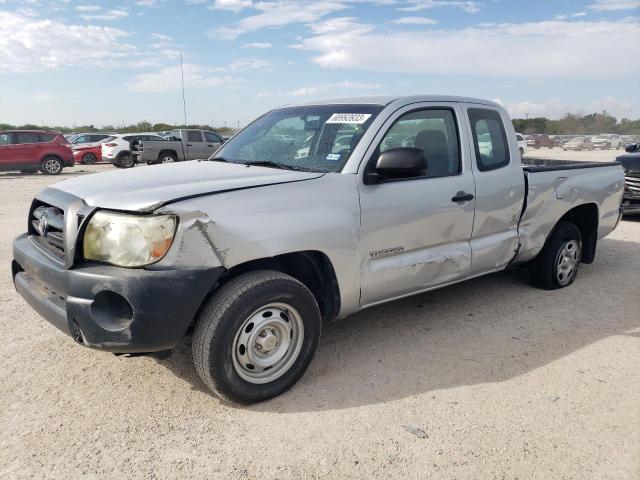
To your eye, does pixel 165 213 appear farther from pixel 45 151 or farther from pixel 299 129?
pixel 45 151

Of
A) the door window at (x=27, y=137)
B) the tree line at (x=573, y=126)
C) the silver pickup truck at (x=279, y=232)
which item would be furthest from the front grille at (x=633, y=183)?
the tree line at (x=573, y=126)

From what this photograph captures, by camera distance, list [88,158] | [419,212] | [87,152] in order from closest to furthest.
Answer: [419,212] → [87,152] → [88,158]

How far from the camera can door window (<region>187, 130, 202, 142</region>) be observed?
21.2 meters

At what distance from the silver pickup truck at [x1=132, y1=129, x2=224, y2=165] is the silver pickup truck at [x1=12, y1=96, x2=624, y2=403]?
16081 mm

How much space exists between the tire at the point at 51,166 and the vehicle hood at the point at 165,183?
1701cm

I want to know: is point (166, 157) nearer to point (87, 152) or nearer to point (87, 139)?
point (87, 152)

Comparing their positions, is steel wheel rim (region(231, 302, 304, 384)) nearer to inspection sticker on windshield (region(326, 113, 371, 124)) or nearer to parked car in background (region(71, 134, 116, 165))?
inspection sticker on windshield (region(326, 113, 371, 124))

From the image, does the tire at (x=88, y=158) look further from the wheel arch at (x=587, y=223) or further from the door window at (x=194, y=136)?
the wheel arch at (x=587, y=223)

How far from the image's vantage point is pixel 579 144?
133ft

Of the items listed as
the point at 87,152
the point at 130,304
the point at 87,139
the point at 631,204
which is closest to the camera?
the point at 130,304

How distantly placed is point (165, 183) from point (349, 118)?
4.55 feet

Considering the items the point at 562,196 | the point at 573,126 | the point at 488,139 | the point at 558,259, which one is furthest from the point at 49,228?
the point at 573,126

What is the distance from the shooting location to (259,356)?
10.1 ft

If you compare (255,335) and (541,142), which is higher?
(541,142)
